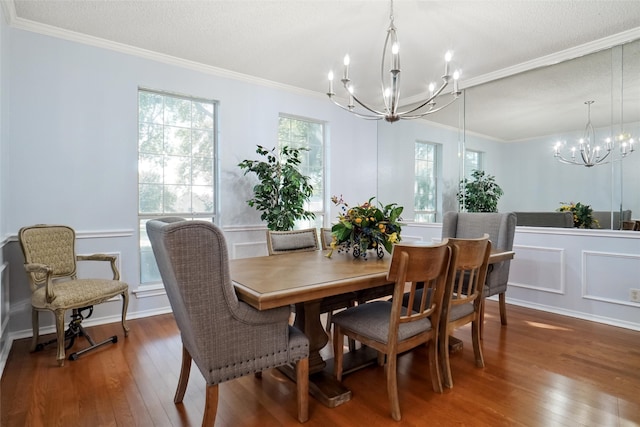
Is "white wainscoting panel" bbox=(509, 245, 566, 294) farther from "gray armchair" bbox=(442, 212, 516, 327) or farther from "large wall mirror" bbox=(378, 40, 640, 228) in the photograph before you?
"gray armchair" bbox=(442, 212, 516, 327)

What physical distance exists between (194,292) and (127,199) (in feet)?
8.18

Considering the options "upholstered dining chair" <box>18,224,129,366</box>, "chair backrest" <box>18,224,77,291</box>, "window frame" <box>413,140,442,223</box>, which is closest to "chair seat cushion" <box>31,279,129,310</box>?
"upholstered dining chair" <box>18,224,129,366</box>

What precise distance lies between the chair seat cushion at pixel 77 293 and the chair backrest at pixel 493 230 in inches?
123

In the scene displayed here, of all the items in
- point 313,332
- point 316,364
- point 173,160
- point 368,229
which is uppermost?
point 173,160

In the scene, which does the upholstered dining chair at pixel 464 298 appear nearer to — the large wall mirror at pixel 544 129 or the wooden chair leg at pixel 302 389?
the wooden chair leg at pixel 302 389

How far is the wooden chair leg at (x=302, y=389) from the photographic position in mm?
1729

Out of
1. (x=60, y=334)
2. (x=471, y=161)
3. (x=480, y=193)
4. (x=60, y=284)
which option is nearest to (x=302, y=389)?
(x=60, y=334)

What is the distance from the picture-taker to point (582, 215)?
3416 mm

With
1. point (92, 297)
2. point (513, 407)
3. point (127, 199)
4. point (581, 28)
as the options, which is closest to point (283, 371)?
point (513, 407)

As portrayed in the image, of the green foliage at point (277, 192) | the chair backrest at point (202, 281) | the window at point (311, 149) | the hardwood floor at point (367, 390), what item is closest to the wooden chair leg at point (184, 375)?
the hardwood floor at point (367, 390)

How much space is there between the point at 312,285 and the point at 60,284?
2310 millimetres

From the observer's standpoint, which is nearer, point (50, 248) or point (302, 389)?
point (302, 389)

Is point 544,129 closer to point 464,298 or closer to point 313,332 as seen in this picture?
point 464,298

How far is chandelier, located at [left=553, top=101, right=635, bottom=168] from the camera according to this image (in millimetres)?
3142
